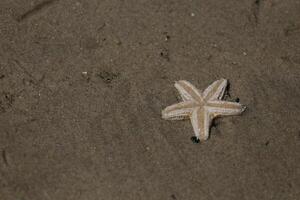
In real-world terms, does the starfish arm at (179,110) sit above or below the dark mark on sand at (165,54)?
below

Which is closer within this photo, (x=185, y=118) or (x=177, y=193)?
(x=177, y=193)

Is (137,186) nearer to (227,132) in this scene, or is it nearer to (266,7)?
(227,132)

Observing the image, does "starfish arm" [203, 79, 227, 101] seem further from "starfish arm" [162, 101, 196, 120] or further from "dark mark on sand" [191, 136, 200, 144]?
"dark mark on sand" [191, 136, 200, 144]

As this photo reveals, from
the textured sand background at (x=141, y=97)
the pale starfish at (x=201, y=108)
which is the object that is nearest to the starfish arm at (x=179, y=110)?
the pale starfish at (x=201, y=108)

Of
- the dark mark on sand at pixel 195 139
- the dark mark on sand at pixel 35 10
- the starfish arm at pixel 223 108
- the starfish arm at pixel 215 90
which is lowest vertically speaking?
the dark mark on sand at pixel 195 139

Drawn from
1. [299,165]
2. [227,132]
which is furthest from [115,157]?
[299,165]

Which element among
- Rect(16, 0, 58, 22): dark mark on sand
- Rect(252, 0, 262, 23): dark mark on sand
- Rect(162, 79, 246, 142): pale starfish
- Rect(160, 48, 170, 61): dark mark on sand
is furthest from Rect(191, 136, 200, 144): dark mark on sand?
Rect(16, 0, 58, 22): dark mark on sand

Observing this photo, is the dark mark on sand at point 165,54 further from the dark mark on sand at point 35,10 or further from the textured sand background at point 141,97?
the dark mark on sand at point 35,10
